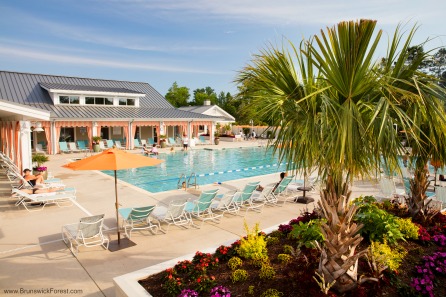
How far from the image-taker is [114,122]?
28.8 metres

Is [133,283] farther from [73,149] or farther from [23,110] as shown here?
[73,149]

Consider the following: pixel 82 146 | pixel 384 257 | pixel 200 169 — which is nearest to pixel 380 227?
pixel 384 257

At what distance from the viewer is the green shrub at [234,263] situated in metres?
5.36

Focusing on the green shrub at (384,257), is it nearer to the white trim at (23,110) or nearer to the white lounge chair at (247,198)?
the white lounge chair at (247,198)

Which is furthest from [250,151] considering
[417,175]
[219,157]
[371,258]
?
[371,258]

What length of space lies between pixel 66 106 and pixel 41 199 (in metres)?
21.7

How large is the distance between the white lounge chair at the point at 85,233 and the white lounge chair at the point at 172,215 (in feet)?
5.06

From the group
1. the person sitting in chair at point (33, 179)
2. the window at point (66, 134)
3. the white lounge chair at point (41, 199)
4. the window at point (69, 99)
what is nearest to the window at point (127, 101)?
the window at point (69, 99)

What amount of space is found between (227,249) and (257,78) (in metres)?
3.49

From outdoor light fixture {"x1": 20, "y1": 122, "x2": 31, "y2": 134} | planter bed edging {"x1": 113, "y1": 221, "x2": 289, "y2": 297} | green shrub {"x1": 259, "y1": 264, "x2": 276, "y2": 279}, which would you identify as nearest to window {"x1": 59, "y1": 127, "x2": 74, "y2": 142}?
outdoor light fixture {"x1": 20, "y1": 122, "x2": 31, "y2": 134}

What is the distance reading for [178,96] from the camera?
9425 centimetres

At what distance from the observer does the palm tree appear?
3.35 meters

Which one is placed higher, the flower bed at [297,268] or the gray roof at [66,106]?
the gray roof at [66,106]

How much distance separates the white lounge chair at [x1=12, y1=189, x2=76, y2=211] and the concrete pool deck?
30 cm
